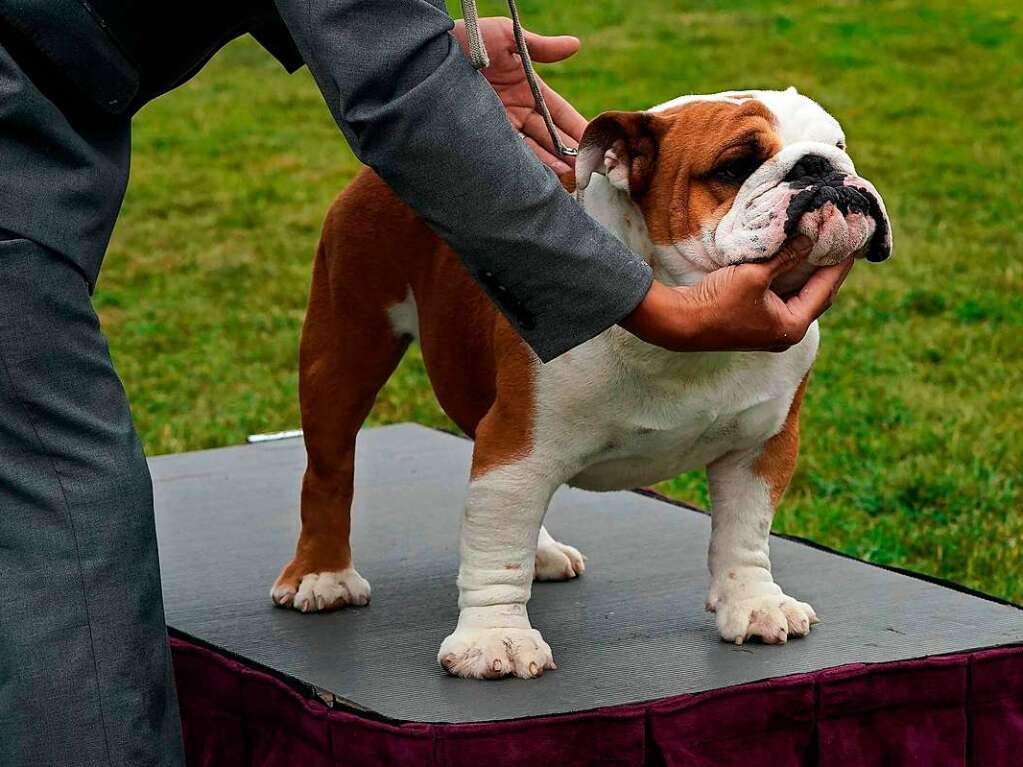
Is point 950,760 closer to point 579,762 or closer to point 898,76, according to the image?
point 579,762

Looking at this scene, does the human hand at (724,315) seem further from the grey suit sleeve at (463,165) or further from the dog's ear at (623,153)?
the dog's ear at (623,153)

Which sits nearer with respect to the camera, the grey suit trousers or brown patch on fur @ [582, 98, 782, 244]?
the grey suit trousers

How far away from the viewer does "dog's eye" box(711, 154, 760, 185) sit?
2.27m

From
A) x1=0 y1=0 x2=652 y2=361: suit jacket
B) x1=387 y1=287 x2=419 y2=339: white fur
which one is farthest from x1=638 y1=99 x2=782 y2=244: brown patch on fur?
x1=387 y1=287 x2=419 y2=339: white fur

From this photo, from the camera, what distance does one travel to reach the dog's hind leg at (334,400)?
2.88m

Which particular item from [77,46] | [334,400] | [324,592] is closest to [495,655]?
[324,592]

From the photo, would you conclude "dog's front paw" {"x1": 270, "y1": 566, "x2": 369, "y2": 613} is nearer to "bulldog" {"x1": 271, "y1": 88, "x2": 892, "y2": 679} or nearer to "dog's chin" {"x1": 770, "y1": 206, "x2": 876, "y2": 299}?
"bulldog" {"x1": 271, "y1": 88, "x2": 892, "y2": 679}

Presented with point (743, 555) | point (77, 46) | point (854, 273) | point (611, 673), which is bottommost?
point (854, 273)

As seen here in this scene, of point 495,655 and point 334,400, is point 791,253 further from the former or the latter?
point 334,400

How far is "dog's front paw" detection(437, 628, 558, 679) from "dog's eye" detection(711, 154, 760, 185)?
764 millimetres

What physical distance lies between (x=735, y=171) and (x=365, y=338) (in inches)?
34.4

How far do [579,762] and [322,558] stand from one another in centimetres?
88

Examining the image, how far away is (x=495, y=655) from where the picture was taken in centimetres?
241

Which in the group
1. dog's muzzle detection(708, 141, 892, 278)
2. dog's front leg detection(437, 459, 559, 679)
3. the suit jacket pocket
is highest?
the suit jacket pocket
